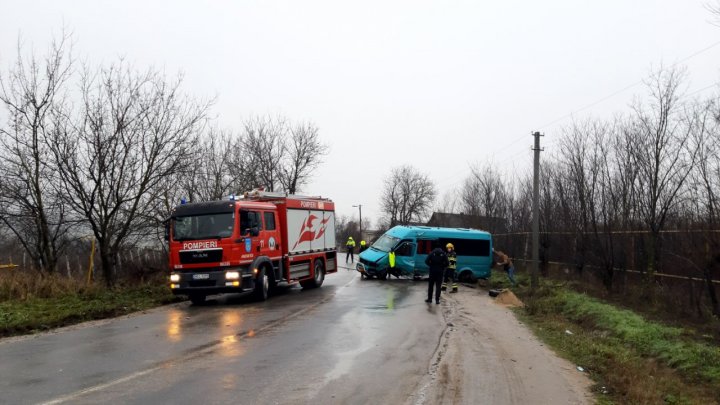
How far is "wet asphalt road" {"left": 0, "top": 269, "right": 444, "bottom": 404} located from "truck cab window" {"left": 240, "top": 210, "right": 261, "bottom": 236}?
2.52 metres

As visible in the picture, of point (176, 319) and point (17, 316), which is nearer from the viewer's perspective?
point (17, 316)

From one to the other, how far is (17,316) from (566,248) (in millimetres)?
21569

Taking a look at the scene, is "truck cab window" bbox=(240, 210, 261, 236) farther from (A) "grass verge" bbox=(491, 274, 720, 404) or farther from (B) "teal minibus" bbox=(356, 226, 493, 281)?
(B) "teal minibus" bbox=(356, 226, 493, 281)

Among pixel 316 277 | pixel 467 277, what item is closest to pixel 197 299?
pixel 316 277

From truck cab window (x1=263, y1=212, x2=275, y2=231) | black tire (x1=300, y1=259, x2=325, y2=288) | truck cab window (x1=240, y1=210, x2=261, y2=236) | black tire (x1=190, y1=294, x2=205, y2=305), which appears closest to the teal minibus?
black tire (x1=300, y1=259, x2=325, y2=288)

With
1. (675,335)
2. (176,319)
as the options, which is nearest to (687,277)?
(675,335)

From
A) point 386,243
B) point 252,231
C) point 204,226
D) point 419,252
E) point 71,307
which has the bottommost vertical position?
point 71,307

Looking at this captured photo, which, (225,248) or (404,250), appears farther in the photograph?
(404,250)

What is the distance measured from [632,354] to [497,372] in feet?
15.4

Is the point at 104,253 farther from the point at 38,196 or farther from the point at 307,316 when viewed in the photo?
the point at 307,316

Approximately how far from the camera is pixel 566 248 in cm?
2488

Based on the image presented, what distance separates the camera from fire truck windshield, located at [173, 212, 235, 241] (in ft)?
49.6

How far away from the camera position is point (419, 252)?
2572cm

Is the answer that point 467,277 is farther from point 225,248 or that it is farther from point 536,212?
point 225,248
